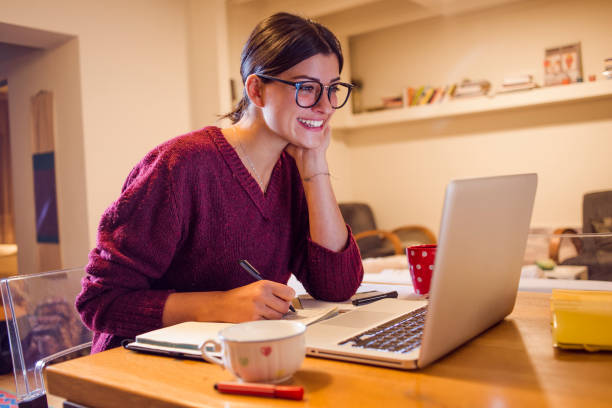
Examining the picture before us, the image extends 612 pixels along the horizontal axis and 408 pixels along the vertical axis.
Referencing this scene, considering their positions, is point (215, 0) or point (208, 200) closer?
point (208, 200)

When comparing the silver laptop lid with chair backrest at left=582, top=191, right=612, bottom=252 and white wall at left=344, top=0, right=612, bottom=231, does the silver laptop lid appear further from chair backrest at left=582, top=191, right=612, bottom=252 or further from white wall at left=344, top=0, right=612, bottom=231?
Result: white wall at left=344, top=0, right=612, bottom=231

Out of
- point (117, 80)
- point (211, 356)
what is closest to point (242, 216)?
point (211, 356)

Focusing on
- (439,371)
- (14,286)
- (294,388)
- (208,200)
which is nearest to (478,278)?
(439,371)

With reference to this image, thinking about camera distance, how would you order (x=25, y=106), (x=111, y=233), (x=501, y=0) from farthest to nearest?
1. (x=501, y=0)
2. (x=25, y=106)
3. (x=111, y=233)

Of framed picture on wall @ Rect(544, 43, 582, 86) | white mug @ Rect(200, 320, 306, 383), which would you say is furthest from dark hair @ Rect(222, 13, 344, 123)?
framed picture on wall @ Rect(544, 43, 582, 86)

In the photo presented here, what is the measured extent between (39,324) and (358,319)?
2.68 ft

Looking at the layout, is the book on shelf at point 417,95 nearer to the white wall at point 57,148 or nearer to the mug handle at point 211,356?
the white wall at point 57,148

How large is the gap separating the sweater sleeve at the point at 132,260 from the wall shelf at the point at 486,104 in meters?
4.47

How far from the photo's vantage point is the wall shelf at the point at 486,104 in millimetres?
4699

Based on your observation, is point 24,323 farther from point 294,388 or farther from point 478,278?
point 478,278

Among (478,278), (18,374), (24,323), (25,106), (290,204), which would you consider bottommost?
(18,374)

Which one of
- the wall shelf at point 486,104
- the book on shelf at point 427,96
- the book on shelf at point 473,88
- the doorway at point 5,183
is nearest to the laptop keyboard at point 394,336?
the wall shelf at point 486,104

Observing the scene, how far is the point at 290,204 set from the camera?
1420 millimetres

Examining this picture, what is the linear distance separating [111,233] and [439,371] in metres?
0.68
